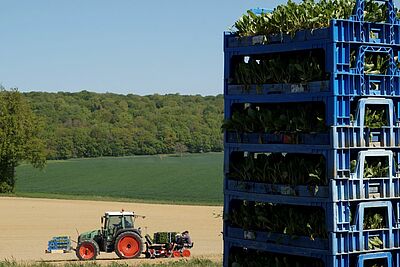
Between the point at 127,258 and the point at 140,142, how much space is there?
80942mm

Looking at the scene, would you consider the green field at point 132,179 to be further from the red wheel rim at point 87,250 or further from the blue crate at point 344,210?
the blue crate at point 344,210

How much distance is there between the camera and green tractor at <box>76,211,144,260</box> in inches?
1009

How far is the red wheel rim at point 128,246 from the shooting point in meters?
25.6

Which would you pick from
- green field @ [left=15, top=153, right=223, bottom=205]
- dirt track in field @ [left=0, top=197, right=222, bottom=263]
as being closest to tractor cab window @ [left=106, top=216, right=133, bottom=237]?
dirt track in field @ [left=0, top=197, right=222, bottom=263]

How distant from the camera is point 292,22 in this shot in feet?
39.9

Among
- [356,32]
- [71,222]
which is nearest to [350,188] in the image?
[356,32]

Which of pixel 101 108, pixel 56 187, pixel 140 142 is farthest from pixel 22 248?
pixel 101 108

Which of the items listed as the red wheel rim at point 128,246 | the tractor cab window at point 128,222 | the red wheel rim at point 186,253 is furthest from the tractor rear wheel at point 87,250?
the red wheel rim at point 186,253

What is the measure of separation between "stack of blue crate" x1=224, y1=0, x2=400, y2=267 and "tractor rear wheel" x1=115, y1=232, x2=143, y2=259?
12962 mm

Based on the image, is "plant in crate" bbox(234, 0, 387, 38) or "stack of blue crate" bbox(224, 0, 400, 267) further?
"plant in crate" bbox(234, 0, 387, 38)

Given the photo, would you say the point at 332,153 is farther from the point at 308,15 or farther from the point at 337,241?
the point at 308,15

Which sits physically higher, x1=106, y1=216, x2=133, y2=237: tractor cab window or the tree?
the tree

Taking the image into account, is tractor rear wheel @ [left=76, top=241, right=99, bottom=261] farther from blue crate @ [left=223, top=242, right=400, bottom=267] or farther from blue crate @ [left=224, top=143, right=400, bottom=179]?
blue crate @ [left=224, top=143, right=400, bottom=179]

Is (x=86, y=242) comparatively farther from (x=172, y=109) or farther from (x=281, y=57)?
(x=172, y=109)
